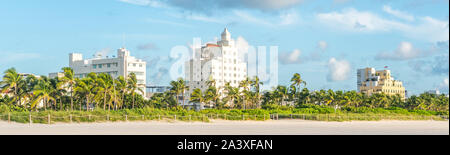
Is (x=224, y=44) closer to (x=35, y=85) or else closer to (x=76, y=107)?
(x=76, y=107)

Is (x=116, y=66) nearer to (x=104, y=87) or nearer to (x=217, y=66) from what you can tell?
(x=217, y=66)

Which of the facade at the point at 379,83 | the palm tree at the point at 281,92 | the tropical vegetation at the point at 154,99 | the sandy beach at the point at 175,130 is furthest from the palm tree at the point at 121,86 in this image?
the facade at the point at 379,83

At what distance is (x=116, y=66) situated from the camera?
118 meters

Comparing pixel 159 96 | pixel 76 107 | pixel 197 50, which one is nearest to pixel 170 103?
pixel 159 96

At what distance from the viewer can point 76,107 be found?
75562 millimetres

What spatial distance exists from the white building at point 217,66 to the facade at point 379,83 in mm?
44178

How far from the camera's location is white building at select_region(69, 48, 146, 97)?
11731 cm

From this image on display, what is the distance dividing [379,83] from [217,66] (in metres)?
57.8

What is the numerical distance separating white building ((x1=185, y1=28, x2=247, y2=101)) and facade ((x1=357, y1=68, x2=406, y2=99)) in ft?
145

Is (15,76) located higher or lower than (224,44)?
lower

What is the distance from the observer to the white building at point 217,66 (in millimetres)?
133625

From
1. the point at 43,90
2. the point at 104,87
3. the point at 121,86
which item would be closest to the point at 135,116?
the point at 104,87
